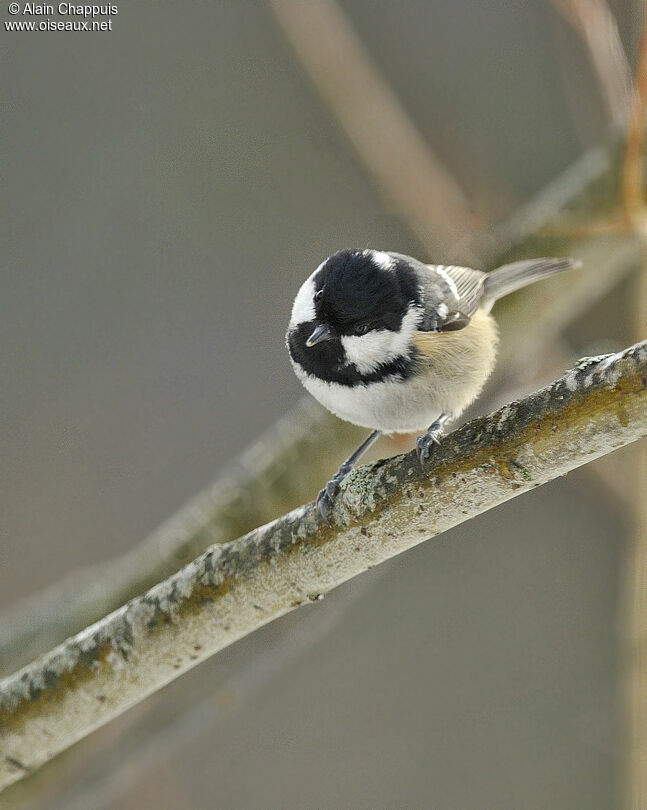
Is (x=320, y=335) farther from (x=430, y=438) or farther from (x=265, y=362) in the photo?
(x=265, y=362)

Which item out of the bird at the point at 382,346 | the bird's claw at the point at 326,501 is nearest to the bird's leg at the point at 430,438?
the bird at the point at 382,346

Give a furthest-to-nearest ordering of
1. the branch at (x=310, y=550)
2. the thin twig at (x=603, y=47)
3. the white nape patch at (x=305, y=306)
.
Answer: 1. the white nape patch at (x=305, y=306)
2. the thin twig at (x=603, y=47)
3. the branch at (x=310, y=550)

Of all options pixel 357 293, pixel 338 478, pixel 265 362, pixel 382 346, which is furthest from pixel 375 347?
pixel 265 362

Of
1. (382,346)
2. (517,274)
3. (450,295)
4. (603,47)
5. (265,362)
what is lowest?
(265,362)

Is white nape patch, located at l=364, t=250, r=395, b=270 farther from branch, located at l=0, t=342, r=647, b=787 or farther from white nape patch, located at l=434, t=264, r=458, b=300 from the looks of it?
branch, located at l=0, t=342, r=647, b=787

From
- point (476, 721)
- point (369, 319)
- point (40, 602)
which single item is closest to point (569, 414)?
point (369, 319)

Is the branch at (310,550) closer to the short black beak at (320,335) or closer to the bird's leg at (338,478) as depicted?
the bird's leg at (338,478)
